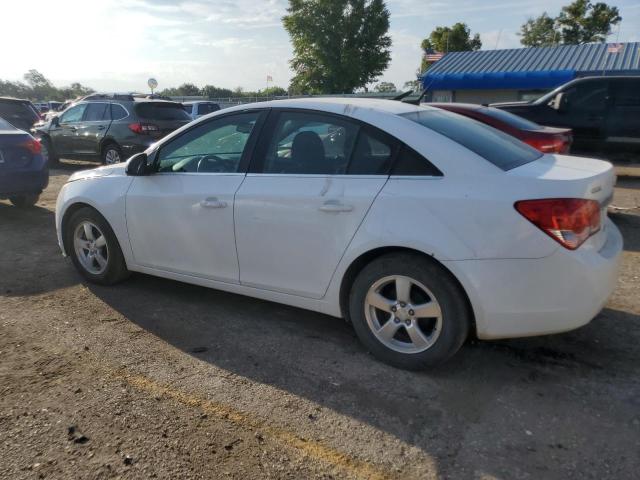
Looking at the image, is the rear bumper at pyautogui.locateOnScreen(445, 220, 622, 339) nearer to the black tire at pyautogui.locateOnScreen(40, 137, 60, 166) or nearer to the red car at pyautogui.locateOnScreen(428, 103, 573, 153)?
the red car at pyautogui.locateOnScreen(428, 103, 573, 153)

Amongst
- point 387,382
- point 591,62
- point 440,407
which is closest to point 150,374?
point 387,382

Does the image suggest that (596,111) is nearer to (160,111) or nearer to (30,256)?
(160,111)

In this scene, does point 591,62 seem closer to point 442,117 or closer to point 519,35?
point 442,117

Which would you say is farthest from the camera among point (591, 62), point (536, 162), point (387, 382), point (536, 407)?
point (591, 62)

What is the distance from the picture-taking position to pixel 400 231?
3.04 metres

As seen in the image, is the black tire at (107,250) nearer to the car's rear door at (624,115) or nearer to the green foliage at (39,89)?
the car's rear door at (624,115)

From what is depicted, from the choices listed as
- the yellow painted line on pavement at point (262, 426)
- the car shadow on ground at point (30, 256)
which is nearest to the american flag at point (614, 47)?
the car shadow on ground at point (30, 256)

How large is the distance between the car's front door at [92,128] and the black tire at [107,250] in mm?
8019

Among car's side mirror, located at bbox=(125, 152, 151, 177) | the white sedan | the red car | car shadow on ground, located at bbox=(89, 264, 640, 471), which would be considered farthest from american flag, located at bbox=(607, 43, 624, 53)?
car's side mirror, located at bbox=(125, 152, 151, 177)

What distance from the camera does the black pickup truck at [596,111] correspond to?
1015 centimetres


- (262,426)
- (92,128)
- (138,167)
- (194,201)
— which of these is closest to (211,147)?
(194,201)

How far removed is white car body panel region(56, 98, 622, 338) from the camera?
110 inches

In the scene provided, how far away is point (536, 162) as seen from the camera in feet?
11.0

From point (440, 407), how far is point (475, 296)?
636 millimetres
